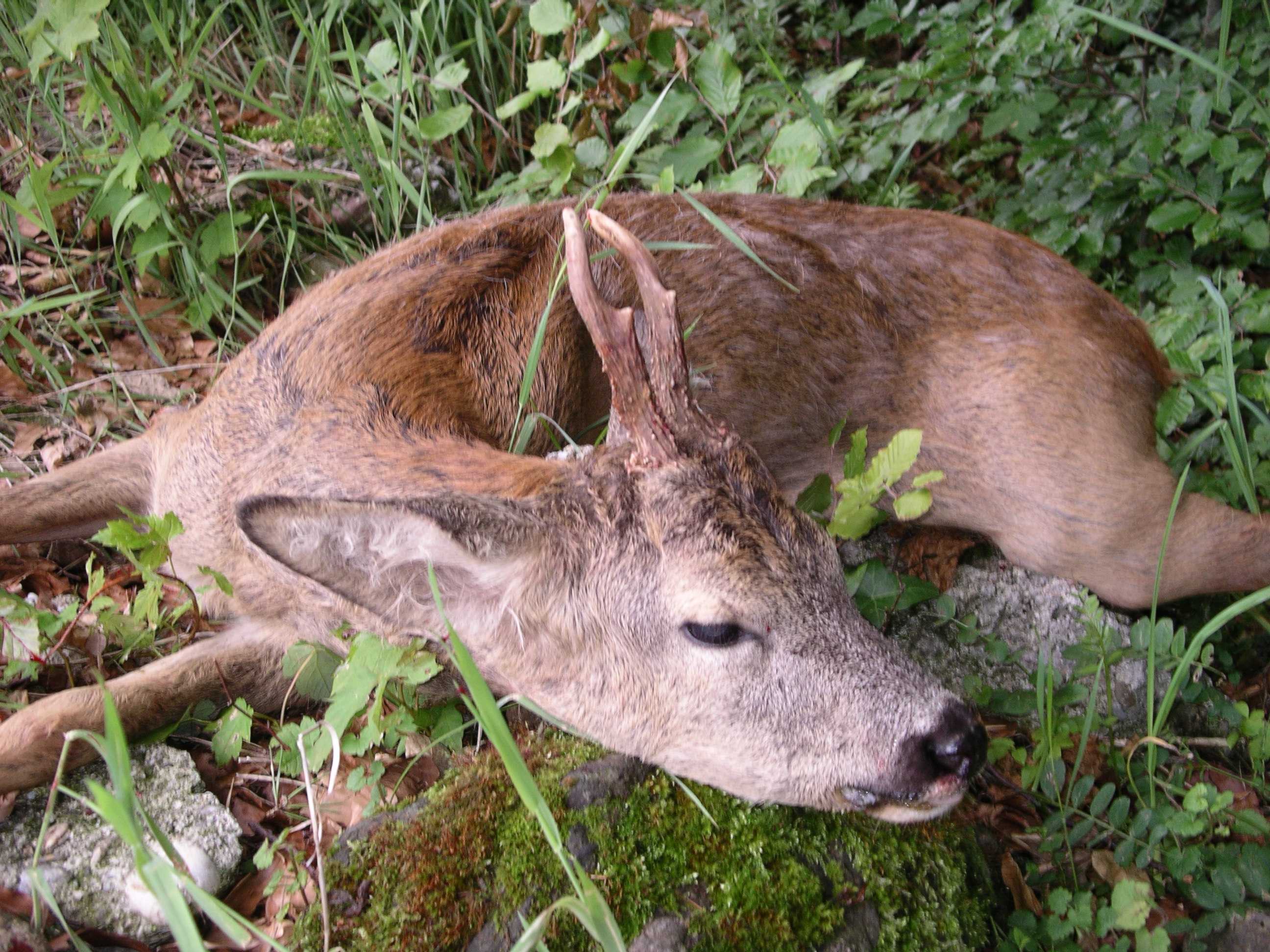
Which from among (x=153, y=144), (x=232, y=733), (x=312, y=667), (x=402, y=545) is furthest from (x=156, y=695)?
(x=153, y=144)

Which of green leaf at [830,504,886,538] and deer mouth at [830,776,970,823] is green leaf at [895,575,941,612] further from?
deer mouth at [830,776,970,823]

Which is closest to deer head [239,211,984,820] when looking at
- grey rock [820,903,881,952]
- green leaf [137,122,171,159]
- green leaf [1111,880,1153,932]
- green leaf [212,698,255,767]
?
grey rock [820,903,881,952]

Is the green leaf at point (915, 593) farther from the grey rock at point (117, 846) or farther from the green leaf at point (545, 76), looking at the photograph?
the green leaf at point (545, 76)

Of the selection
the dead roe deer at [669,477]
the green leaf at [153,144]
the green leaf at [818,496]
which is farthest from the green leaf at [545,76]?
the green leaf at [818,496]

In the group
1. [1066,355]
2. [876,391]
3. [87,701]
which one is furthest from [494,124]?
[87,701]

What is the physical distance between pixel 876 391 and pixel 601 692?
1825 millimetres

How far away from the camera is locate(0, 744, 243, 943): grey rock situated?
2.63 m

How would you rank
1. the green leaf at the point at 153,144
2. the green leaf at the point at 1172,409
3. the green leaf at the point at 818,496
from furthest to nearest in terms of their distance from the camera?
the green leaf at the point at 153,144, the green leaf at the point at 1172,409, the green leaf at the point at 818,496

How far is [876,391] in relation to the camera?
4051 millimetres

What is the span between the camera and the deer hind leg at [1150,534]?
12.6 ft

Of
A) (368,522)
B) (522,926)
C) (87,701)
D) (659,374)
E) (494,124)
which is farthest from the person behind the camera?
(494,124)

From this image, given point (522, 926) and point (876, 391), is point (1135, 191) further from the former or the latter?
point (522, 926)

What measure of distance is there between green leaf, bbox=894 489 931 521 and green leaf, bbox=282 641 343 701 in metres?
1.68

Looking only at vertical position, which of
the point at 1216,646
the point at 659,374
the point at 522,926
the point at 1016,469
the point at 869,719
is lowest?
the point at 1216,646
